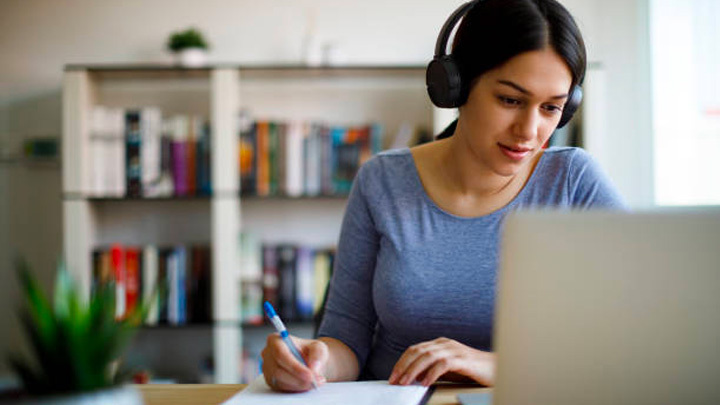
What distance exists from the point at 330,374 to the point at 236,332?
1.47 m

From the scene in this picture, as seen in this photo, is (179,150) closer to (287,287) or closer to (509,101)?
(287,287)

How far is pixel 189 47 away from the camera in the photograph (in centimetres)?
250

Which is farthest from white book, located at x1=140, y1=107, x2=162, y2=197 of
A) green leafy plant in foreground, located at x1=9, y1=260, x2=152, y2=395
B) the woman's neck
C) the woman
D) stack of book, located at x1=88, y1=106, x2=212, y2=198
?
green leafy plant in foreground, located at x1=9, y1=260, x2=152, y2=395

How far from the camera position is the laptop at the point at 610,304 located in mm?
516

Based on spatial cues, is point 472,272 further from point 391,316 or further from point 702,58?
point 702,58

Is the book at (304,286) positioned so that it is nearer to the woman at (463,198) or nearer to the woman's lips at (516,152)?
the woman at (463,198)

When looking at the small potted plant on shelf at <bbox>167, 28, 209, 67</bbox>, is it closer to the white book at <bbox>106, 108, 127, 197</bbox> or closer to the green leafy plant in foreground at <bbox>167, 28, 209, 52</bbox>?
the green leafy plant in foreground at <bbox>167, 28, 209, 52</bbox>

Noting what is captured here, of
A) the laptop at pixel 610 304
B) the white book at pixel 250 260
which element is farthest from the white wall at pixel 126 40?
the laptop at pixel 610 304

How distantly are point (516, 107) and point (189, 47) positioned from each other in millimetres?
1773

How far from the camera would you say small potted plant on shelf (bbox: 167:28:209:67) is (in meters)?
2.49

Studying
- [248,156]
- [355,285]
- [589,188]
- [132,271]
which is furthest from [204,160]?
[589,188]

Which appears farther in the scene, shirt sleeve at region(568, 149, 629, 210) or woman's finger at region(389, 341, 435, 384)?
shirt sleeve at region(568, 149, 629, 210)

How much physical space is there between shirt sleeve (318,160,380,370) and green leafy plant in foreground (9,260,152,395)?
2.36 ft

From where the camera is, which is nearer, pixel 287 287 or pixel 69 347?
pixel 69 347
